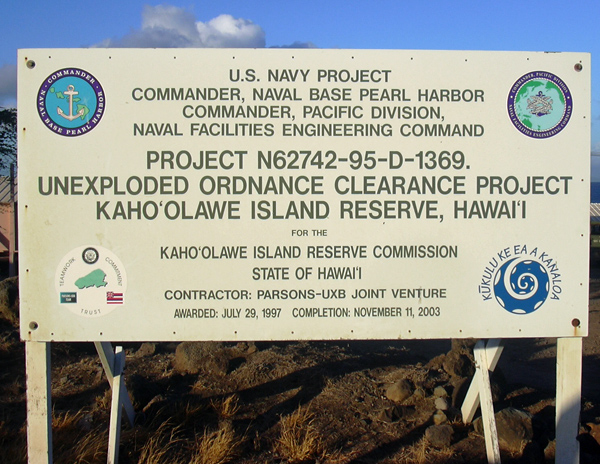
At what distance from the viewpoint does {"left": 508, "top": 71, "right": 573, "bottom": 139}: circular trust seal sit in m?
3.48

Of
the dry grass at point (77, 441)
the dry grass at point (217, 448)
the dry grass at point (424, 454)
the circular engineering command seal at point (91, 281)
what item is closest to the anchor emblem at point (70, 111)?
the circular engineering command seal at point (91, 281)

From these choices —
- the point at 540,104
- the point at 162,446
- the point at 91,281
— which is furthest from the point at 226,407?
the point at 540,104

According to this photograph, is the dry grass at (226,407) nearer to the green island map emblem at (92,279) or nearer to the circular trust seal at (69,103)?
the green island map emblem at (92,279)

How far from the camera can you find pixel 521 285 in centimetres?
352

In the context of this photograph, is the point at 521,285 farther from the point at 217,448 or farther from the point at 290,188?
the point at 217,448

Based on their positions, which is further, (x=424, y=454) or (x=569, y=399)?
(x=424, y=454)

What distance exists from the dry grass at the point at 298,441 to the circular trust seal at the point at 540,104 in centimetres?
267

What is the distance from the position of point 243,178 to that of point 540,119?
1.89 metres

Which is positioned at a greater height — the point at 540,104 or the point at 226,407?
the point at 540,104

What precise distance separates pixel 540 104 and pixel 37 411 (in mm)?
3643

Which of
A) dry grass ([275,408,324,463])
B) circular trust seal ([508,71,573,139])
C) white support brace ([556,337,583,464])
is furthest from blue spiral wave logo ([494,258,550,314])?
dry grass ([275,408,324,463])

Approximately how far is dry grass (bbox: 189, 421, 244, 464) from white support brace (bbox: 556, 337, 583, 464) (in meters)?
2.25

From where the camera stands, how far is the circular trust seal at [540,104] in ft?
11.4

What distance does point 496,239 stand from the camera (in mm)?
3494
